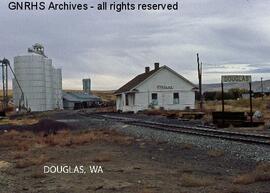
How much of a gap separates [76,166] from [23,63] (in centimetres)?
6245

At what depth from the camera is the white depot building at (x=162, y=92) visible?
5900 cm

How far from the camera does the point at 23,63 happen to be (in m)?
72.5

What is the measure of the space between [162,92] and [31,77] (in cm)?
2156

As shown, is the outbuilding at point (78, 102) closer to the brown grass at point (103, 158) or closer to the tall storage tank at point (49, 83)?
the tall storage tank at point (49, 83)

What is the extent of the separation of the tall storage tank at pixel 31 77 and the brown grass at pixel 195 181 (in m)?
63.9

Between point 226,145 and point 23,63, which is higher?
point 23,63

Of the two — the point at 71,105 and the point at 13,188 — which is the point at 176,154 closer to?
the point at 13,188

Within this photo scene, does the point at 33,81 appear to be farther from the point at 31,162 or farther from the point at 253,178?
the point at 253,178

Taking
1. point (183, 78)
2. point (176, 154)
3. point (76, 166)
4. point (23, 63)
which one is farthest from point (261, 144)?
point (23, 63)

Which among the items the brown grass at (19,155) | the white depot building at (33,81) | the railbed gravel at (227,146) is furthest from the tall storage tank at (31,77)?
the brown grass at (19,155)

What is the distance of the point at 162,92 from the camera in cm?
6012

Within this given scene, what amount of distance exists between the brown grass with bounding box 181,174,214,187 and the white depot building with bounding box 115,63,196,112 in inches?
1903

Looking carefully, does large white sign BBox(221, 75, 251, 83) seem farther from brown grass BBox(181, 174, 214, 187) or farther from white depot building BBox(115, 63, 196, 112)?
white depot building BBox(115, 63, 196, 112)

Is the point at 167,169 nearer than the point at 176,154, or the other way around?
the point at 167,169
